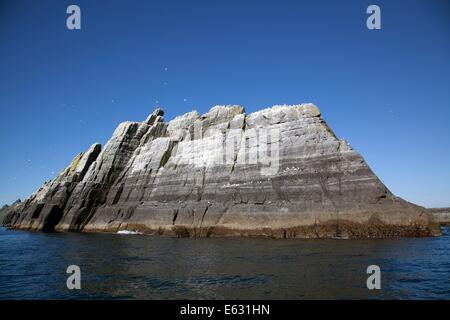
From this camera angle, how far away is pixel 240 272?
63.1 feet

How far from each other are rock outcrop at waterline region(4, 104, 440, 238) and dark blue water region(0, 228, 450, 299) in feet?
19.7

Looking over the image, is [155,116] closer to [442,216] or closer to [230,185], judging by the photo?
[230,185]

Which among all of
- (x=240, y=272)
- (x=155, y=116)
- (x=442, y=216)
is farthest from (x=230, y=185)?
(x=442, y=216)

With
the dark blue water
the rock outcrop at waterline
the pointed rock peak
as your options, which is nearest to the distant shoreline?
the rock outcrop at waterline

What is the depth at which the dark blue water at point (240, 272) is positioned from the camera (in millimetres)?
15172

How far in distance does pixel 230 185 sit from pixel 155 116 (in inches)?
1229

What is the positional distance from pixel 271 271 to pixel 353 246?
37.1 ft

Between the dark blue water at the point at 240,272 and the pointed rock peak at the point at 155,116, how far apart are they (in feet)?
134

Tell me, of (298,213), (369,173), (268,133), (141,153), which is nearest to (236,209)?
(298,213)

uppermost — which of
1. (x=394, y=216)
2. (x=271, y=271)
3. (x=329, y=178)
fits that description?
(x=329, y=178)

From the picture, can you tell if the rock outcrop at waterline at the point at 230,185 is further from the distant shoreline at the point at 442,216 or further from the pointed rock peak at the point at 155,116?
the distant shoreline at the point at 442,216

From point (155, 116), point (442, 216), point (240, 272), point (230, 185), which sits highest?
point (155, 116)

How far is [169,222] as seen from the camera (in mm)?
44875
